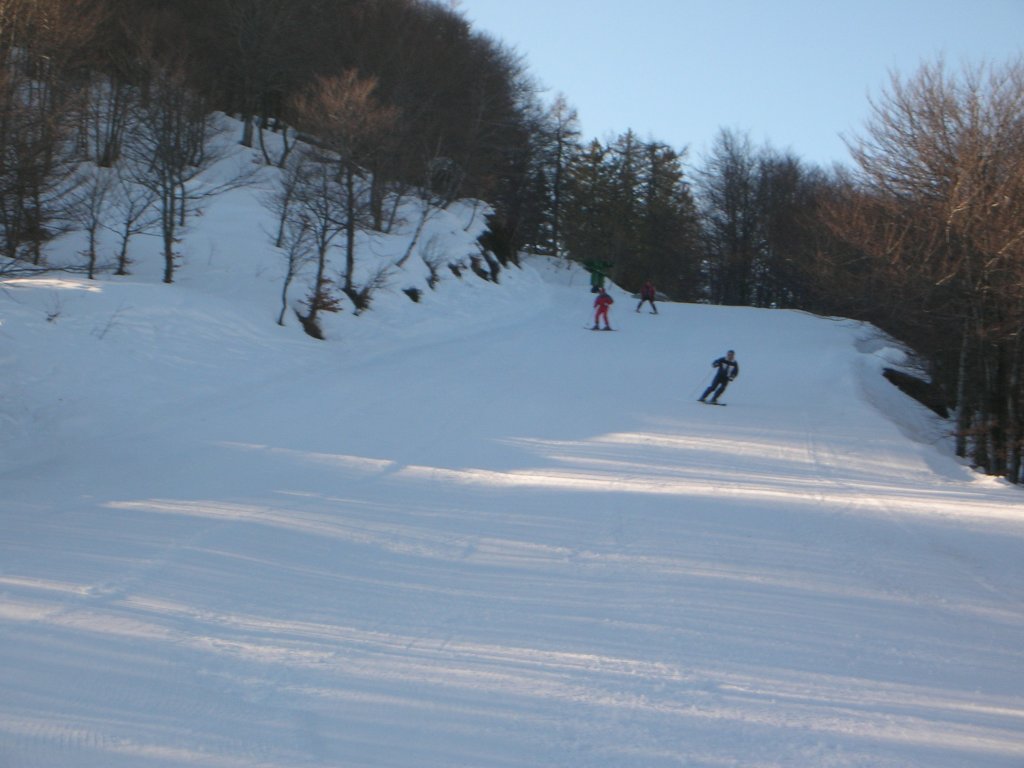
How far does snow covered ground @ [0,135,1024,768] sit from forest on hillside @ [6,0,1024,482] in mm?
3041

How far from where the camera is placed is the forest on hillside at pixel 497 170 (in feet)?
50.5

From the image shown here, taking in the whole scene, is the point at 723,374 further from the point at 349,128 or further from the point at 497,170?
the point at 497,170

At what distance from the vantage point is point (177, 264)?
25.2 meters

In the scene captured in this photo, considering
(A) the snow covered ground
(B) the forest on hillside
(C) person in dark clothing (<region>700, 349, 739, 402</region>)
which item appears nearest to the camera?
(A) the snow covered ground

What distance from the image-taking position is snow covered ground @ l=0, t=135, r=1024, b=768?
184 inches

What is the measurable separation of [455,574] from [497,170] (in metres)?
47.5

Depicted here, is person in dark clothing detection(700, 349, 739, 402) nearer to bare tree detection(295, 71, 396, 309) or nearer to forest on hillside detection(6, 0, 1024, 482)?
forest on hillside detection(6, 0, 1024, 482)

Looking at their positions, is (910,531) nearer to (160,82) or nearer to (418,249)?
(160,82)

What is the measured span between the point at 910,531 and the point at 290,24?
4111 centimetres

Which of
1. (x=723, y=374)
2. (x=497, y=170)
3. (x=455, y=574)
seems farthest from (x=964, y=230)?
(x=497, y=170)

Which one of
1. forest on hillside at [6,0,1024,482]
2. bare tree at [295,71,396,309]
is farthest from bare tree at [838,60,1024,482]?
bare tree at [295,71,396,309]

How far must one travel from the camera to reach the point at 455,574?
291 inches

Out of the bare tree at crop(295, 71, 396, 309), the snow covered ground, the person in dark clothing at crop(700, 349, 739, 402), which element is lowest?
the snow covered ground

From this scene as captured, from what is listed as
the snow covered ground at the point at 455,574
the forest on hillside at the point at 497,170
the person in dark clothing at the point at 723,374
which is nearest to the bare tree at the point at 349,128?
the forest on hillside at the point at 497,170
